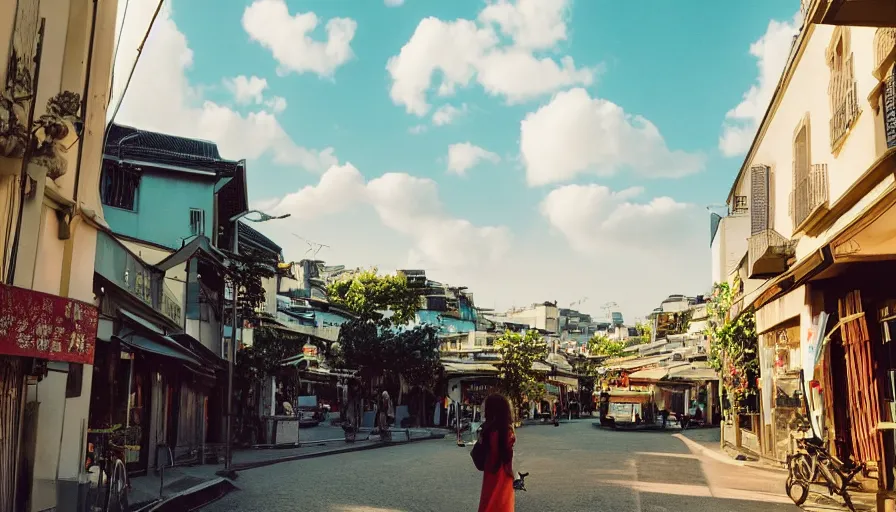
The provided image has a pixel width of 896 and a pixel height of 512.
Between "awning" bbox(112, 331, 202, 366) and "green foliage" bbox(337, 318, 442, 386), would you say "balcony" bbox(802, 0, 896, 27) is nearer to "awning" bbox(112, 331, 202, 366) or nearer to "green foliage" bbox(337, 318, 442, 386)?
"awning" bbox(112, 331, 202, 366)

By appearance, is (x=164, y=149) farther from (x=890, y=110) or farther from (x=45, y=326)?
(x=890, y=110)

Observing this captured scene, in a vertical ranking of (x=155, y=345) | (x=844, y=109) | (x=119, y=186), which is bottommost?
(x=155, y=345)

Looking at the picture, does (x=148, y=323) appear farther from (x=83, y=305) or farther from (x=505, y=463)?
(x=505, y=463)

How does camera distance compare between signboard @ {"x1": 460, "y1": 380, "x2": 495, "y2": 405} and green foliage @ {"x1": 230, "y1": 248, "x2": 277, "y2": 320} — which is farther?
signboard @ {"x1": 460, "y1": 380, "x2": 495, "y2": 405}

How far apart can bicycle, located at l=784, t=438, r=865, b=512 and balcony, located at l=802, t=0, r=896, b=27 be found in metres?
6.18

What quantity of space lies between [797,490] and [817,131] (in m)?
7.35

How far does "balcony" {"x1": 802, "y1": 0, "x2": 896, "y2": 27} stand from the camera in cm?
973

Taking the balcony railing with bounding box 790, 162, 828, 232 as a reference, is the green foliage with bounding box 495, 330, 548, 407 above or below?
below

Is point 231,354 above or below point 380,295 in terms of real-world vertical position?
below

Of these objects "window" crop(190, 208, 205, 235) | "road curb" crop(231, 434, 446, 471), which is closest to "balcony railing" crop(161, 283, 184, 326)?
"road curb" crop(231, 434, 446, 471)

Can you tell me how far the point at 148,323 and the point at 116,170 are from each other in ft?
25.9

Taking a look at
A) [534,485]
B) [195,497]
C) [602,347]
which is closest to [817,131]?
[534,485]

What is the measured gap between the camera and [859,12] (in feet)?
32.5

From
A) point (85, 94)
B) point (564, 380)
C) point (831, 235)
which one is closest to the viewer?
A: point (85, 94)
